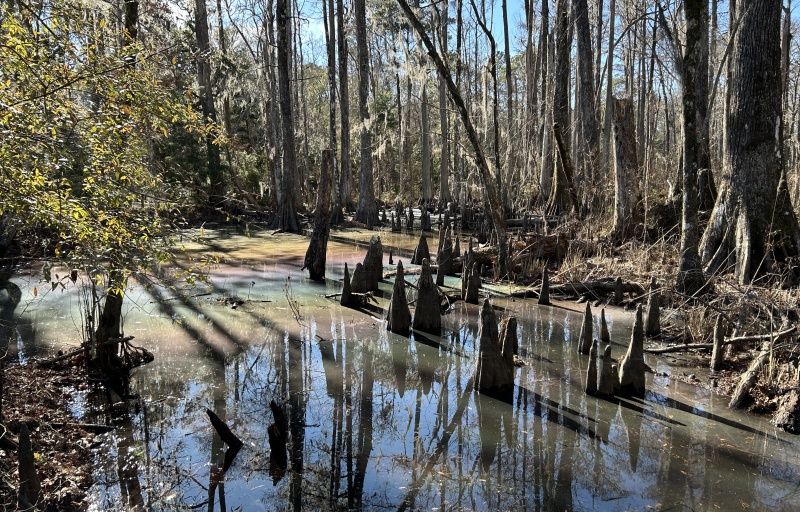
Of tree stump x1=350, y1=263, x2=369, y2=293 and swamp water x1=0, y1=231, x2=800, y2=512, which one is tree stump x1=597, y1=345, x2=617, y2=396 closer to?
swamp water x1=0, y1=231, x2=800, y2=512

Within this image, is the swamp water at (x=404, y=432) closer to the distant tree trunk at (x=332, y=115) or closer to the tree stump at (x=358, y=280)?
the tree stump at (x=358, y=280)

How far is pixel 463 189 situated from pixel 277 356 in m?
14.2

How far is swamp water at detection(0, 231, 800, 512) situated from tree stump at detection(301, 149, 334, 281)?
3.41 metres

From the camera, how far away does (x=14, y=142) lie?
324cm

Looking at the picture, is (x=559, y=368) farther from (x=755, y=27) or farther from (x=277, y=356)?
(x=755, y=27)

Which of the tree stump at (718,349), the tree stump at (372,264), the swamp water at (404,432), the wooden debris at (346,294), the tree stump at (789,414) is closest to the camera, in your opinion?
the swamp water at (404,432)

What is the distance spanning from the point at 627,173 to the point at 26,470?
10.4m

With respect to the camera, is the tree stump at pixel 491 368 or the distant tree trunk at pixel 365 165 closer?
the tree stump at pixel 491 368

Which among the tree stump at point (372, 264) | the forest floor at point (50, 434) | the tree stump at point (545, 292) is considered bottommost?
the forest floor at point (50, 434)

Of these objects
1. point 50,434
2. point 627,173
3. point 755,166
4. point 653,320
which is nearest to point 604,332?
point 653,320

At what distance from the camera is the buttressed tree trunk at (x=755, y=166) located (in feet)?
25.1

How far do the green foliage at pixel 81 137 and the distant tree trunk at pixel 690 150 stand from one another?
602 cm

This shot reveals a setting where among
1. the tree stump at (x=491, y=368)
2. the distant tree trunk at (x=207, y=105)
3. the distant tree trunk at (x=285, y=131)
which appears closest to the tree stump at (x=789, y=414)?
the tree stump at (x=491, y=368)

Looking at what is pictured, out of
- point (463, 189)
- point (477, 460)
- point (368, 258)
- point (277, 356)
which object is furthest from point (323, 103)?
point (477, 460)
